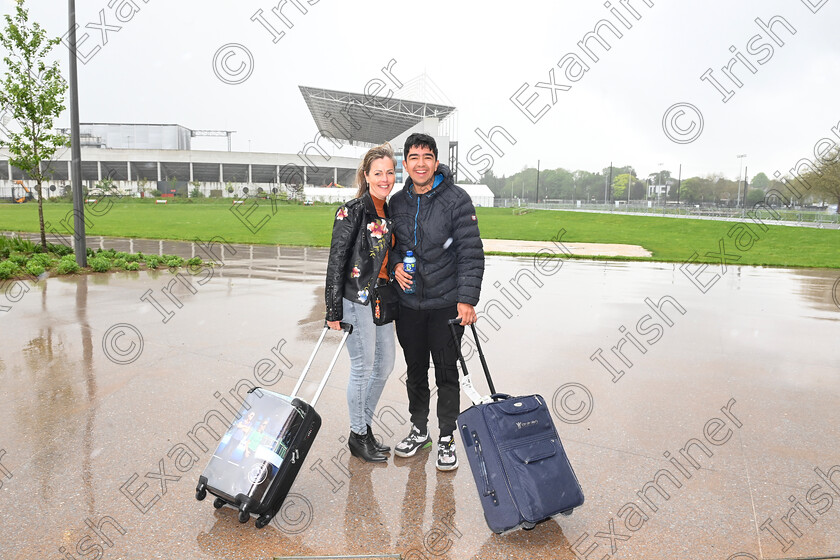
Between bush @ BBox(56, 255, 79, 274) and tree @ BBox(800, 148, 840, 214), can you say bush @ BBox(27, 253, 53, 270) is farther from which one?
tree @ BBox(800, 148, 840, 214)

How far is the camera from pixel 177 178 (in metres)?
89.5

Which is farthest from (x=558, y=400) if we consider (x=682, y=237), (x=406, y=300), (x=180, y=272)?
(x=682, y=237)

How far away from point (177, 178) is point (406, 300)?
94.8 m

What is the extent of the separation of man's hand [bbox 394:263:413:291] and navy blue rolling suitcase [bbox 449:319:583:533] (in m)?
0.91

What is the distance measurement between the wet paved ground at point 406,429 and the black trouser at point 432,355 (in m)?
0.30

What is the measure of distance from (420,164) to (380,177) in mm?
245

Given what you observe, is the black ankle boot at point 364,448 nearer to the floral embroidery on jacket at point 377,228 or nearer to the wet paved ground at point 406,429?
the wet paved ground at point 406,429

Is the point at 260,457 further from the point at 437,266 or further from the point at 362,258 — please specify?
the point at 437,266

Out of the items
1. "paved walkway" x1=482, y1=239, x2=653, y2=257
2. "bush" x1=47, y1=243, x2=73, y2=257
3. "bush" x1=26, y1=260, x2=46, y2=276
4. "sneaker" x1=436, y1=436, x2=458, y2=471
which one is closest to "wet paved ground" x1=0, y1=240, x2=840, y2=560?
"sneaker" x1=436, y1=436, x2=458, y2=471

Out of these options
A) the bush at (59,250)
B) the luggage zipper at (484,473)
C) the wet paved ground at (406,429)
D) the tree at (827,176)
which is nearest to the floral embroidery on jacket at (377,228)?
the luggage zipper at (484,473)

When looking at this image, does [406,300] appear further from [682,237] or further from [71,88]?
[682,237]

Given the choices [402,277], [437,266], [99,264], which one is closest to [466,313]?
[437,266]

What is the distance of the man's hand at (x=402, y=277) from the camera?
3.52m

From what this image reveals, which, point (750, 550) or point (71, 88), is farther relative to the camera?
point (71, 88)
